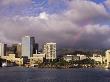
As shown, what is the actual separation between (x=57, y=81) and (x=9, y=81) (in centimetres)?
835

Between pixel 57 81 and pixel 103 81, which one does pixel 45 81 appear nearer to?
pixel 57 81

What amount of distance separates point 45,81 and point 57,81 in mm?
2225

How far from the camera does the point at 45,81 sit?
242 feet

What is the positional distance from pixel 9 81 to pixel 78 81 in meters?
12.4

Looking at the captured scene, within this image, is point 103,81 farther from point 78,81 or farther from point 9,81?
point 9,81

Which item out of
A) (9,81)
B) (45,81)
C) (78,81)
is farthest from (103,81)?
(9,81)

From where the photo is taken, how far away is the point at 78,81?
75.0m

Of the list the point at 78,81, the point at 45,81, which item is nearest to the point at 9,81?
the point at 45,81

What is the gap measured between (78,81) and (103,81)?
4456 millimetres

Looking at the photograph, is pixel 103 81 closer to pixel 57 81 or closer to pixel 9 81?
pixel 57 81

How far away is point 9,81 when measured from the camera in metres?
72.3

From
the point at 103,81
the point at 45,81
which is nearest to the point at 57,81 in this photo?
the point at 45,81

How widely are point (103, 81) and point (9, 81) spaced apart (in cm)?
1660

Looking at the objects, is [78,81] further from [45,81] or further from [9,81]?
[9,81]
